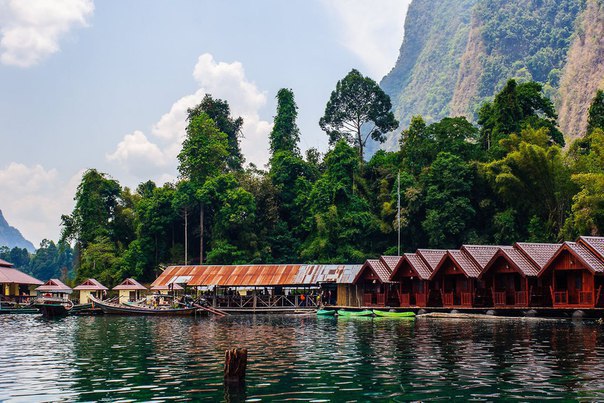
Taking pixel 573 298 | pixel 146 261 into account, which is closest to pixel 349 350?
pixel 573 298

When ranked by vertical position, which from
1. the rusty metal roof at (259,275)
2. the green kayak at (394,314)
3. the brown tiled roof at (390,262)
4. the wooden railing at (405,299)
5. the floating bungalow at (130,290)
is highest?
the brown tiled roof at (390,262)

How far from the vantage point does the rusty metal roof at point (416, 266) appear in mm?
58781

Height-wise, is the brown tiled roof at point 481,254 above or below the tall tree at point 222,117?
below

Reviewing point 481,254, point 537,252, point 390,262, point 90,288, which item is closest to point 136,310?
point 90,288

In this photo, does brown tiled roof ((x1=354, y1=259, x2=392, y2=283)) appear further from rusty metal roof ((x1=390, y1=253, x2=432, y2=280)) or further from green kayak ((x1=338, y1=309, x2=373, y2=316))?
green kayak ((x1=338, y1=309, x2=373, y2=316))

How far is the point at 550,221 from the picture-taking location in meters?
68.5

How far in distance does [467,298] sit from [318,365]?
34357 millimetres

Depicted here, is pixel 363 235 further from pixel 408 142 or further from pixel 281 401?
pixel 281 401

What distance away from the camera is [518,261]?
168 feet

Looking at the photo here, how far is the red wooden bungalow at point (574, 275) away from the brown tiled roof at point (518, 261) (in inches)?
38.9

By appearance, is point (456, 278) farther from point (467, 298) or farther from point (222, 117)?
point (222, 117)

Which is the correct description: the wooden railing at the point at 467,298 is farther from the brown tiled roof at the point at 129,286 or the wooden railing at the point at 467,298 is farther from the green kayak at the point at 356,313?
the brown tiled roof at the point at 129,286

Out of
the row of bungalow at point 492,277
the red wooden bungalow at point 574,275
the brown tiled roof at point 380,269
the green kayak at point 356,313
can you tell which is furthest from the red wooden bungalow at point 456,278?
the red wooden bungalow at point 574,275

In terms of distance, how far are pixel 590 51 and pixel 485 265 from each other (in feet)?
369
